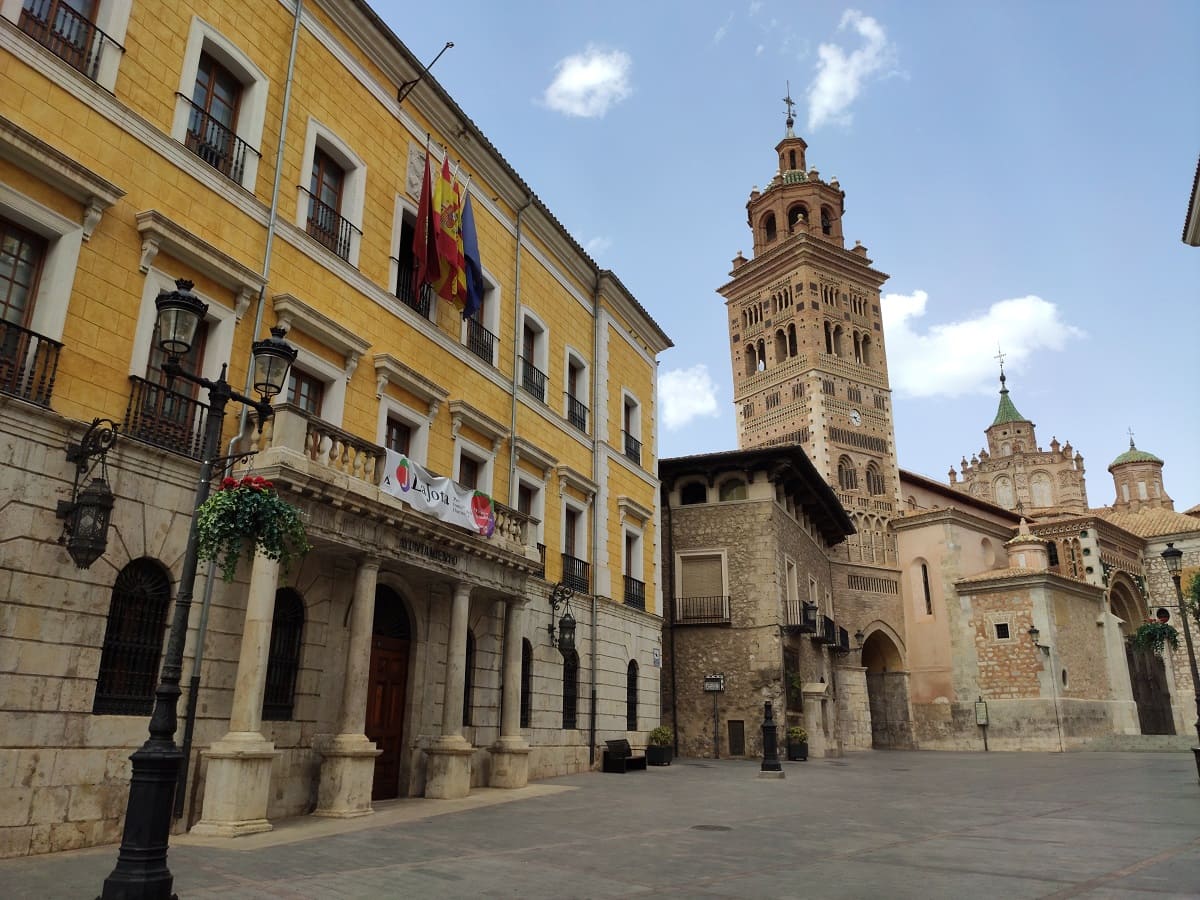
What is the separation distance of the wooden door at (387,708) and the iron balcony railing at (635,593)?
9.73 meters

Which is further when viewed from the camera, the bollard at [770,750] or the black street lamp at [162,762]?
the bollard at [770,750]

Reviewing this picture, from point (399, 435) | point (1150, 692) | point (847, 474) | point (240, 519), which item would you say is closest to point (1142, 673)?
point (1150, 692)

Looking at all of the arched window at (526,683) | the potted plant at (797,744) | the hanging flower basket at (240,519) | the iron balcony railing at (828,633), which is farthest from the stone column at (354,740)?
the iron balcony railing at (828,633)

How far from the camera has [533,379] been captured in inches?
799

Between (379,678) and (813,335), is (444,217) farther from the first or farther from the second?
(813,335)

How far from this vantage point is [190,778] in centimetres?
1011

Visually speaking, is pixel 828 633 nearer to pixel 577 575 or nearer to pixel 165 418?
pixel 577 575

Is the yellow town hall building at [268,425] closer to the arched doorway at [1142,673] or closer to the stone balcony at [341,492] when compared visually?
the stone balcony at [341,492]

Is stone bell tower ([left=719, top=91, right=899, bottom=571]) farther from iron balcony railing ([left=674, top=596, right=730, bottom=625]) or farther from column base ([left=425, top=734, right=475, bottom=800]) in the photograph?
column base ([left=425, top=734, right=475, bottom=800])

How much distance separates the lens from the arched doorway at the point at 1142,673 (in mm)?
48281

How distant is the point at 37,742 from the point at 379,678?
19.2ft

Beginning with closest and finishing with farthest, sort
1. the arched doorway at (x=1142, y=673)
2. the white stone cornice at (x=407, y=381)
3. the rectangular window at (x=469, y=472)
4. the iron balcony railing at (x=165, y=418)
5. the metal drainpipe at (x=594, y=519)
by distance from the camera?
the iron balcony railing at (x=165, y=418) → the white stone cornice at (x=407, y=381) → the rectangular window at (x=469, y=472) → the metal drainpipe at (x=594, y=519) → the arched doorway at (x=1142, y=673)

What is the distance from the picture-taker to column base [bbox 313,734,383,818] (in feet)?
37.5

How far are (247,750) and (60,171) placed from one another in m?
7.05
